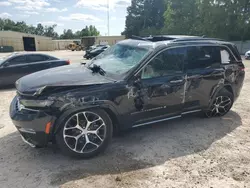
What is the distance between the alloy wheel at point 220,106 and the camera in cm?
498

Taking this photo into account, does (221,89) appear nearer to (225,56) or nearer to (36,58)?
(225,56)

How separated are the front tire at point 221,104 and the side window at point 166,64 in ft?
4.36

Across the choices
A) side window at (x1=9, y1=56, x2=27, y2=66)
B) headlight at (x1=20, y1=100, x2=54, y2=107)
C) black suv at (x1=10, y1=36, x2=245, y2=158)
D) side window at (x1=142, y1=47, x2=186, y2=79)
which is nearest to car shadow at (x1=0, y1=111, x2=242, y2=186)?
black suv at (x1=10, y1=36, x2=245, y2=158)

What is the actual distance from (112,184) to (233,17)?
34.7 metres

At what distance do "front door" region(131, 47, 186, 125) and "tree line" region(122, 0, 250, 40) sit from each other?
104 ft

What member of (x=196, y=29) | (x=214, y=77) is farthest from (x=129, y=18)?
(x=214, y=77)

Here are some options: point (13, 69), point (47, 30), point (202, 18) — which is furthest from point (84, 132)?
point (47, 30)

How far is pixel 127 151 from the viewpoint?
3.71 m

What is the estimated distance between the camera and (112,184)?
2.88 m

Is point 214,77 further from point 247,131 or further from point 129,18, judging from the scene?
point 129,18

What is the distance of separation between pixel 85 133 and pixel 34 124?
73 centimetres

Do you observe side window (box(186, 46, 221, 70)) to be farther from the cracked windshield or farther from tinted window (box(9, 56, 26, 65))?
tinted window (box(9, 56, 26, 65))

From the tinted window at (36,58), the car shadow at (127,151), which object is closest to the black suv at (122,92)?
the car shadow at (127,151)

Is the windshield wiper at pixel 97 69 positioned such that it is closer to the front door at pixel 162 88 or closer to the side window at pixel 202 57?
the front door at pixel 162 88
